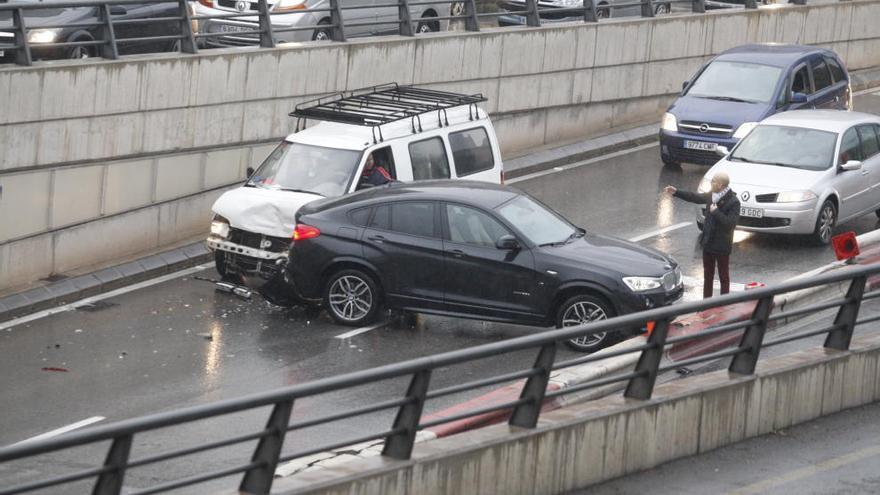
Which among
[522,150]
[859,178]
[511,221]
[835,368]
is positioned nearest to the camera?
[835,368]

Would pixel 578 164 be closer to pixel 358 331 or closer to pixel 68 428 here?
pixel 358 331

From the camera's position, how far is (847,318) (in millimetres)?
12188

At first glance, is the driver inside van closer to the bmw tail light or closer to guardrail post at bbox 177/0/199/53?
the bmw tail light

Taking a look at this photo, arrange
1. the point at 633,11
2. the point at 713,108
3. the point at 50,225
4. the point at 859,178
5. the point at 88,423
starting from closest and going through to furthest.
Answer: the point at 88,423, the point at 50,225, the point at 859,178, the point at 713,108, the point at 633,11

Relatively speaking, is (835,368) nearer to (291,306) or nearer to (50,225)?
(291,306)

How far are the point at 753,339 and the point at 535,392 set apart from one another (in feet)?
7.91

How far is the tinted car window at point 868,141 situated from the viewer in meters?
20.9

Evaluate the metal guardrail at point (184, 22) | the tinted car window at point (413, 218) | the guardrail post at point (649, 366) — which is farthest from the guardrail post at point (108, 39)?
the guardrail post at point (649, 366)

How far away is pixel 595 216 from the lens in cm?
2142

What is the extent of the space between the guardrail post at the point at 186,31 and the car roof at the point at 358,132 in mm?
2726

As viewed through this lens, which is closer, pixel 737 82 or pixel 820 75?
pixel 737 82

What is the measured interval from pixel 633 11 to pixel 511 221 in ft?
49.2

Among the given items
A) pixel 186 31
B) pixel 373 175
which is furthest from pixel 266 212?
pixel 186 31

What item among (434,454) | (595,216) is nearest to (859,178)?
(595,216)
